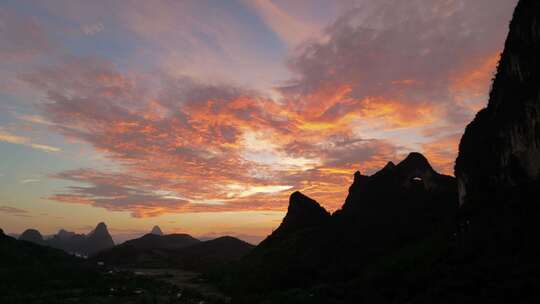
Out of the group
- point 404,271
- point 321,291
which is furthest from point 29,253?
point 404,271

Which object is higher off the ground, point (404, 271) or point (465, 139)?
point (465, 139)

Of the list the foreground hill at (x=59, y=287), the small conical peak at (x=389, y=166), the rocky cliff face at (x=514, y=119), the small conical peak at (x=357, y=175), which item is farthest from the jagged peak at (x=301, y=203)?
the rocky cliff face at (x=514, y=119)

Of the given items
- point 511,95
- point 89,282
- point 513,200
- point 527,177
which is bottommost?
point 89,282

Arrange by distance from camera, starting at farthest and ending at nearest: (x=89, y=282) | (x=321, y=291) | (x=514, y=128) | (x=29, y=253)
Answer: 1. (x=29, y=253)
2. (x=89, y=282)
3. (x=514, y=128)
4. (x=321, y=291)

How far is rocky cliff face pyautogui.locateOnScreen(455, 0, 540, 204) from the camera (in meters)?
35.9

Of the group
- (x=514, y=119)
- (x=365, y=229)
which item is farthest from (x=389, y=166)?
(x=514, y=119)

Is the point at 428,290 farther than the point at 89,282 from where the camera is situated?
No

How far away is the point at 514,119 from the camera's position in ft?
129

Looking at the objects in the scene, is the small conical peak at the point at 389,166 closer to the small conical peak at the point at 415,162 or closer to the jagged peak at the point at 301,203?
the small conical peak at the point at 415,162

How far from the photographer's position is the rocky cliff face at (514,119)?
118 feet

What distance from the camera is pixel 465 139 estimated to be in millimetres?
56812

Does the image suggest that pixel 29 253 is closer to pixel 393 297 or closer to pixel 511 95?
pixel 393 297

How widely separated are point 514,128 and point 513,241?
51.8 feet

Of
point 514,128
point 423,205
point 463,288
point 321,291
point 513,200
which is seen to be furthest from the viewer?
point 423,205
